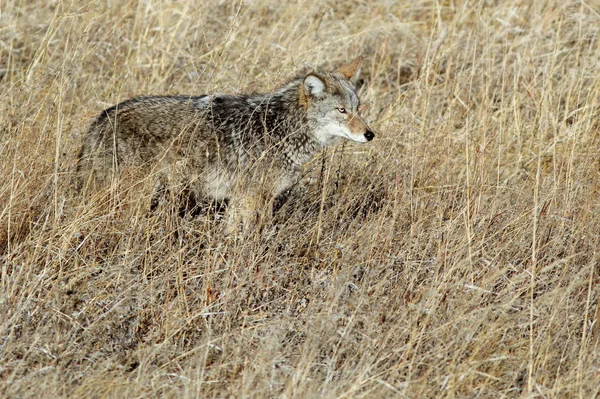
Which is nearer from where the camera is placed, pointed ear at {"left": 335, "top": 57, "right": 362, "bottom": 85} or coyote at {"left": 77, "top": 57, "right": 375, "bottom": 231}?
coyote at {"left": 77, "top": 57, "right": 375, "bottom": 231}

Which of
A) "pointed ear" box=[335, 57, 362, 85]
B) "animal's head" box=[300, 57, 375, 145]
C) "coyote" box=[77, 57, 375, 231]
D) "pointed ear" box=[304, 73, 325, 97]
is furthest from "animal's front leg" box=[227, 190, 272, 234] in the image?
"pointed ear" box=[335, 57, 362, 85]

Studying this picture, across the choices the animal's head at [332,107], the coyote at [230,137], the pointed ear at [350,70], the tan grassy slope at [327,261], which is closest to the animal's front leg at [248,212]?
the coyote at [230,137]

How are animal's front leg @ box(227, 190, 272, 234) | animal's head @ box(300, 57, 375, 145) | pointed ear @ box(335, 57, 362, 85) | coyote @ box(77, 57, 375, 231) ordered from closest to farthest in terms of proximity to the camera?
animal's front leg @ box(227, 190, 272, 234) → coyote @ box(77, 57, 375, 231) → animal's head @ box(300, 57, 375, 145) → pointed ear @ box(335, 57, 362, 85)

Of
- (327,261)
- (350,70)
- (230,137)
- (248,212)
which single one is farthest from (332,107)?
(327,261)

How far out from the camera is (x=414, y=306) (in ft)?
14.7

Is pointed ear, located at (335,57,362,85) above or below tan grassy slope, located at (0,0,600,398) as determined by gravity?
above

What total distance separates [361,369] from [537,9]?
5.97 m

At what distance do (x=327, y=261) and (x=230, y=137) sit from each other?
1.37 meters

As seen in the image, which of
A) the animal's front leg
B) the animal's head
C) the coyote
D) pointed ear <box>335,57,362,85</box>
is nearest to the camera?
the animal's front leg

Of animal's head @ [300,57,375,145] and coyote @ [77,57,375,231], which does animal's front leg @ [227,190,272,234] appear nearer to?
coyote @ [77,57,375,231]

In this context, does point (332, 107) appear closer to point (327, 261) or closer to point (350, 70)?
point (350, 70)

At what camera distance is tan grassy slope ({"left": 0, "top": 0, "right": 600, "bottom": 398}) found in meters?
4.09

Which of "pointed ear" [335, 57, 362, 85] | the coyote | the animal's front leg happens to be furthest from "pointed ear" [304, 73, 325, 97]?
the animal's front leg

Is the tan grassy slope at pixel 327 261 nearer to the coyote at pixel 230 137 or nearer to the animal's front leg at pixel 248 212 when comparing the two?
the animal's front leg at pixel 248 212
